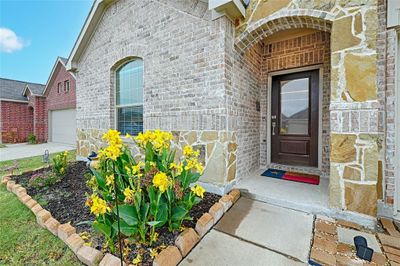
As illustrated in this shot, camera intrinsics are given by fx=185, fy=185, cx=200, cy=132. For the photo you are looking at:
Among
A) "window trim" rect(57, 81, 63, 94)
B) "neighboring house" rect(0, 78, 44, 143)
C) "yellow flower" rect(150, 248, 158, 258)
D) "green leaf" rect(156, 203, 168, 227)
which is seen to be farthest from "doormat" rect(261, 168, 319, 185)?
"neighboring house" rect(0, 78, 44, 143)

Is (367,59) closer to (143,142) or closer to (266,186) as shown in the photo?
(266,186)

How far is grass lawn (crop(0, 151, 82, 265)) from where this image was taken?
1.92 m

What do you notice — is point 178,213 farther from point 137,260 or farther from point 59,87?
point 59,87

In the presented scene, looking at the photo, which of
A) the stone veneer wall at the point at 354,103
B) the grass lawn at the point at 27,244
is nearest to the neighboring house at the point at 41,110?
the grass lawn at the point at 27,244

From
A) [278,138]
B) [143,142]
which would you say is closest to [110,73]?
[143,142]

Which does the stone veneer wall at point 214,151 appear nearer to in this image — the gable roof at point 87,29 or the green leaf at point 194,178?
the green leaf at point 194,178

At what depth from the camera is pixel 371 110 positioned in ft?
7.38

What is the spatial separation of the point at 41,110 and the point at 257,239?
58.3 feet

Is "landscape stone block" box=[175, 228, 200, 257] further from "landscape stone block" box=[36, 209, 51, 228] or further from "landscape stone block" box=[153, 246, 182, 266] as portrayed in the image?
"landscape stone block" box=[36, 209, 51, 228]

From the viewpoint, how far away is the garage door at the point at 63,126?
11709 millimetres

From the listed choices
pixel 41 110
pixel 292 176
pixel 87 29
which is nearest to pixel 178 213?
pixel 292 176

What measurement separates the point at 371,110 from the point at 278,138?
2.53 meters

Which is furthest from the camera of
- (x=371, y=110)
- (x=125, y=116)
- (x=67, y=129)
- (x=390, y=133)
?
(x=67, y=129)

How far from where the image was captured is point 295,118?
4523mm
